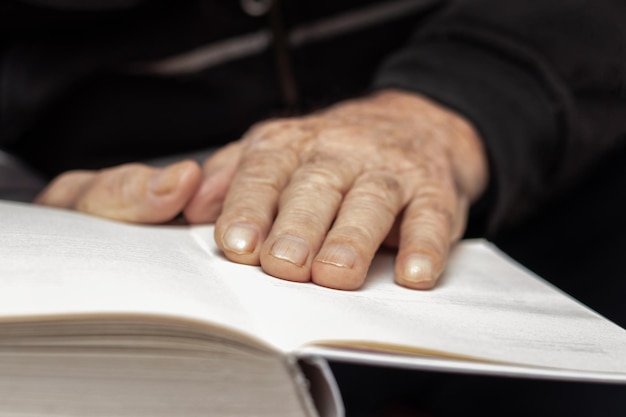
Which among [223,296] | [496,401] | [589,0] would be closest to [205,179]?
[223,296]

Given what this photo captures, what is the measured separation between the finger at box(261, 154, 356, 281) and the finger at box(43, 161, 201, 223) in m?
0.09

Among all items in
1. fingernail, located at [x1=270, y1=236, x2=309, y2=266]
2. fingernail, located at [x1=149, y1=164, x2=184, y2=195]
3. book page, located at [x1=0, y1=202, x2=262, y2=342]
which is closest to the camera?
book page, located at [x1=0, y1=202, x2=262, y2=342]

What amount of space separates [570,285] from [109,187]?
49cm

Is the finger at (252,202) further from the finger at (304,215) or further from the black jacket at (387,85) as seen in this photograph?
the black jacket at (387,85)

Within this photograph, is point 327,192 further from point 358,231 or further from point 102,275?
point 102,275

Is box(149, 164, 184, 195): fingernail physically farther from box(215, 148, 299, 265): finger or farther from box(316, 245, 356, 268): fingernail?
box(316, 245, 356, 268): fingernail

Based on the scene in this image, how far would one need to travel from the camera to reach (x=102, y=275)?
36cm

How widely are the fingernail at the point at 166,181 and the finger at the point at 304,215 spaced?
0.09m

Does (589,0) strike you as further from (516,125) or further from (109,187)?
(109,187)

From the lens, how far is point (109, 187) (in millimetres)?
596

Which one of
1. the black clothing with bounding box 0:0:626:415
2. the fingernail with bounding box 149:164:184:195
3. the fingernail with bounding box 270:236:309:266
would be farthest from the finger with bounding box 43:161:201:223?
the black clothing with bounding box 0:0:626:415

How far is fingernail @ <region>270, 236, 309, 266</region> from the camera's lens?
44cm

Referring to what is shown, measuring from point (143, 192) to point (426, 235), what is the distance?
240 mm

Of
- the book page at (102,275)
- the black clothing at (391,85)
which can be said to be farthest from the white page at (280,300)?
the black clothing at (391,85)
